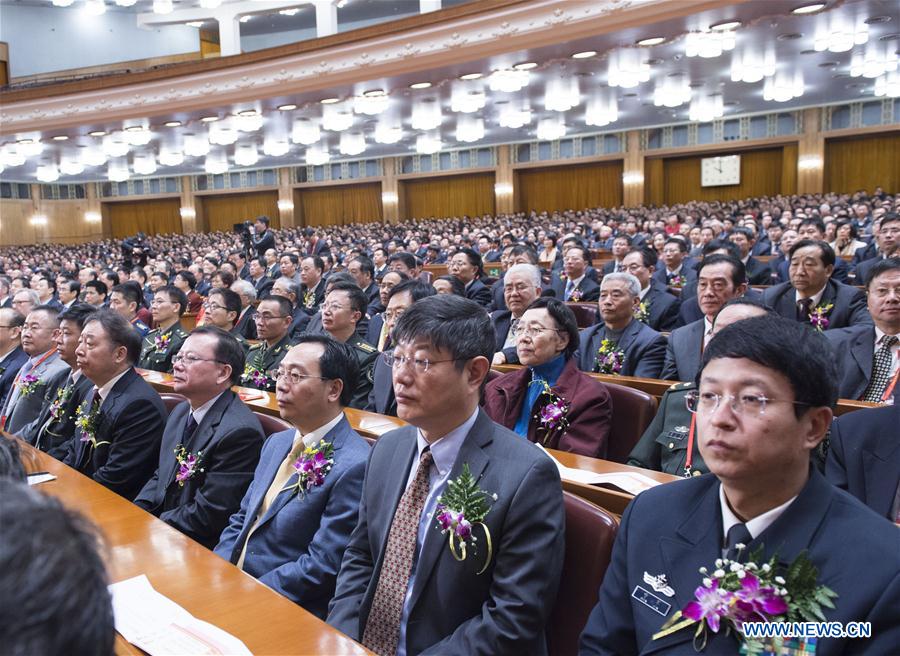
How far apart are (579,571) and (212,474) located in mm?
1616

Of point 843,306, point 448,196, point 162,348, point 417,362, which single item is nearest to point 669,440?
point 417,362

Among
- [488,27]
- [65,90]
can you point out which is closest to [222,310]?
[488,27]

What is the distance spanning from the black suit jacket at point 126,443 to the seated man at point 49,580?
287 cm

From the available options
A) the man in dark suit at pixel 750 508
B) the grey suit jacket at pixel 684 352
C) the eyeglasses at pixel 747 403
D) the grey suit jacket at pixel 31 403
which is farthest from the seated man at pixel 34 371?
the eyeglasses at pixel 747 403

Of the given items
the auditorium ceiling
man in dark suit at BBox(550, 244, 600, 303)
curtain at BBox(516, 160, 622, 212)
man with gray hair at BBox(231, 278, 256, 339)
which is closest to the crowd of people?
man with gray hair at BBox(231, 278, 256, 339)

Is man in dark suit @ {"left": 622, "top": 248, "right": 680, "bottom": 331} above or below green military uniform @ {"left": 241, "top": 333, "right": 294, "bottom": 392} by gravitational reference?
above

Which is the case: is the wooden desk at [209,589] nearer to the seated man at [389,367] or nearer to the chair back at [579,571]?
the chair back at [579,571]

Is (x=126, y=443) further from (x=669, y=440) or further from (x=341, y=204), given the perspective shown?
(x=341, y=204)

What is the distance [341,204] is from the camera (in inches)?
1069

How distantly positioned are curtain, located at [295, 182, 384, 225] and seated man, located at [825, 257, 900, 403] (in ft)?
77.4

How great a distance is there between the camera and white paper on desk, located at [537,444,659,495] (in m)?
2.42

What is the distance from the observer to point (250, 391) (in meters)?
4.56

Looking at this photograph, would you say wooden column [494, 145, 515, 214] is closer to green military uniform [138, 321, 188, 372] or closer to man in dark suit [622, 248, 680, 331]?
man in dark suit [622, 248, 680, 331]

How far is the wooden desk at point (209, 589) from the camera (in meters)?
1.62
